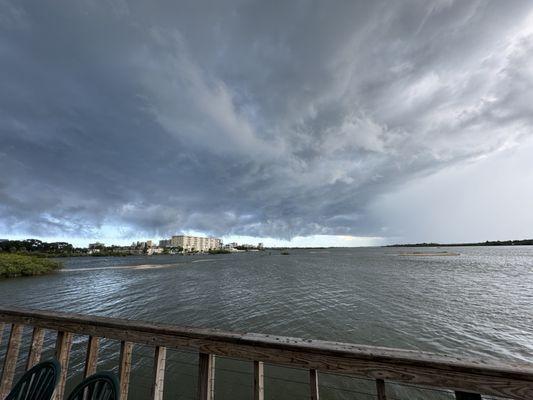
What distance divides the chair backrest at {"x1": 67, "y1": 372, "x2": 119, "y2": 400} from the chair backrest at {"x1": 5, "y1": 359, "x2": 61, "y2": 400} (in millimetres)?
302

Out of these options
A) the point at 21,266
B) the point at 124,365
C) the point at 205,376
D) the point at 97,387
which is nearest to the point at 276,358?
the point at 205,376

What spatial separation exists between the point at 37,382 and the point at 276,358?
223 cm

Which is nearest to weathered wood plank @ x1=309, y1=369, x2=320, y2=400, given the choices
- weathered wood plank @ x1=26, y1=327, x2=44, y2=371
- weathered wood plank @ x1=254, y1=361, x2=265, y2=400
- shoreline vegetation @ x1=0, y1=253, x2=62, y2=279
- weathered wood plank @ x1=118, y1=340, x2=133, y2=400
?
weathered wood plank @ x1=254, y1=361, x2=265, y2=400

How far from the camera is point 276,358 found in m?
2.06

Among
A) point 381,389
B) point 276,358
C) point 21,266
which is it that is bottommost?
point 21,266

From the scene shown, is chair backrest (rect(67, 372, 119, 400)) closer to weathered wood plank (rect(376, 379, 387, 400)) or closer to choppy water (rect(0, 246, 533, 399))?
weathered wood plank (rect(376, 379, 387, 400))

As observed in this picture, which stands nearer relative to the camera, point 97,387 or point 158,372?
point 97,387

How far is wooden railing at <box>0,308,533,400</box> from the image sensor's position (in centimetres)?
162

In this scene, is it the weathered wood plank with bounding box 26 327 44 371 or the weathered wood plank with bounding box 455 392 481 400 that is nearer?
the weathered wood plank with bounding box 455 392 481 400

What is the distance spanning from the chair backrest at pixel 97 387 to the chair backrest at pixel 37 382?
302 mm

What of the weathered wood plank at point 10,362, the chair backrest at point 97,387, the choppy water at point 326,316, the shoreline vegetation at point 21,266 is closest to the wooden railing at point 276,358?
the weathered wood plank at point 10,362

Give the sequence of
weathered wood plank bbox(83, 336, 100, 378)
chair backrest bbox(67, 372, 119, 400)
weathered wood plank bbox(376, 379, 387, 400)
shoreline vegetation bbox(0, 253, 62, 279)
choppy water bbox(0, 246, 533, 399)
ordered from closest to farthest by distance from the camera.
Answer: weathered wood plank bbox(376, 379, 387, 400) → chair backrest bbox(67, 372, 119, 400) → weathered wood plank bbox(83, 336, 100, 378) → choppy water bbox(0, 246, 533, 399) → shoreline vegetation bbox(0, 253, 62, 279)

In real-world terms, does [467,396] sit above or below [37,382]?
above

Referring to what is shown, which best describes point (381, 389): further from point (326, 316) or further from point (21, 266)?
point (21, 266)
